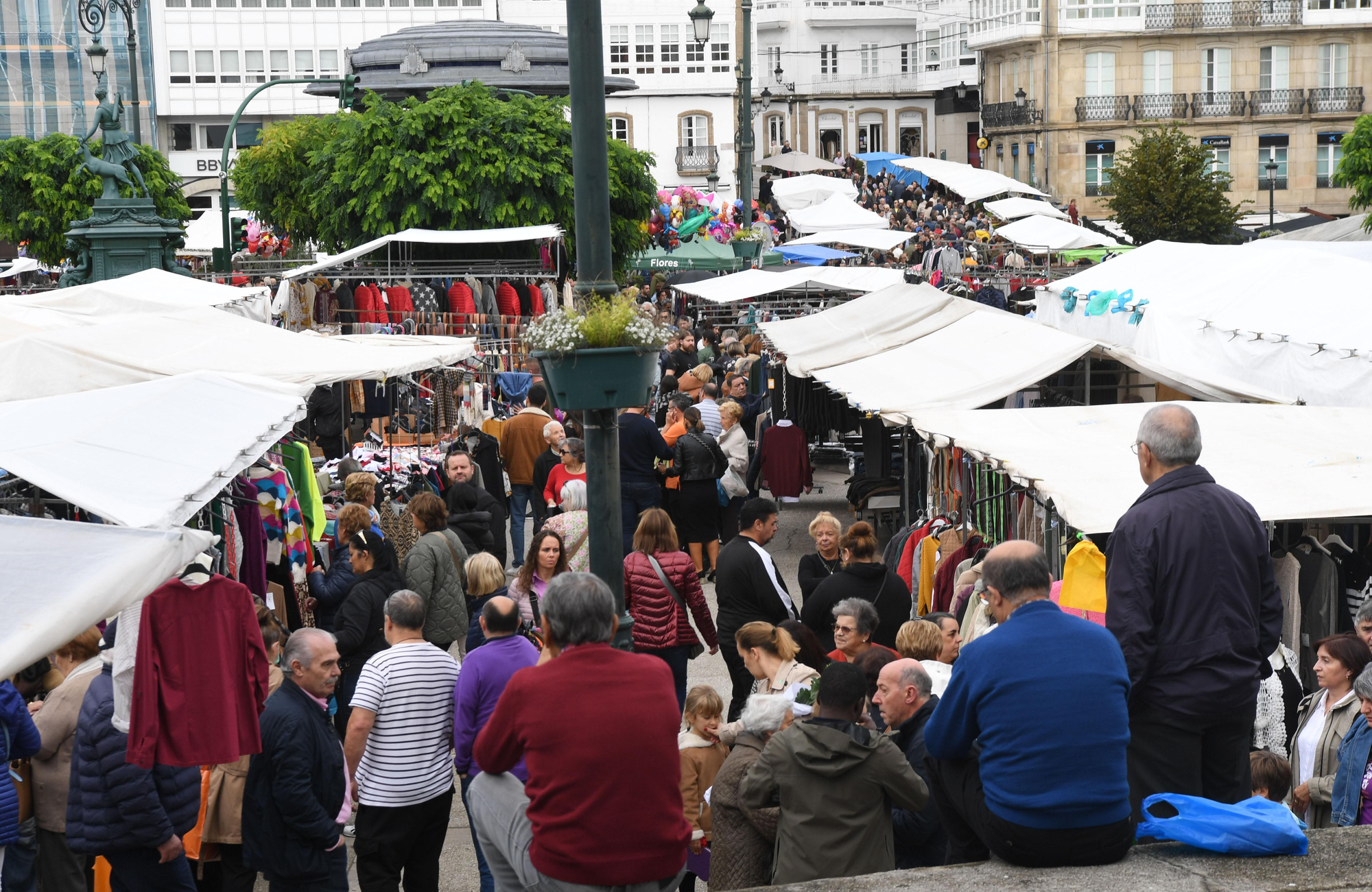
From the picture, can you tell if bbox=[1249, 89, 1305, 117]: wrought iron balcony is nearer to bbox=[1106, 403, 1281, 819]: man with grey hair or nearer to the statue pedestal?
the statue pedestal

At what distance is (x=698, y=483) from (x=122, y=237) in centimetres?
1070

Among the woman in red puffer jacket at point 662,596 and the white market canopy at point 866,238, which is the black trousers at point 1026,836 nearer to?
the woman in red puffer jacket at point 662,596

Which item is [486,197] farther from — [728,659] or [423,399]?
[728,659]

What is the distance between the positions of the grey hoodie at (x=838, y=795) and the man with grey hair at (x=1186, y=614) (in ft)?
2.60

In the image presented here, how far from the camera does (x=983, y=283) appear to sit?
89.6 feet

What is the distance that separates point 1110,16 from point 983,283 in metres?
33.6

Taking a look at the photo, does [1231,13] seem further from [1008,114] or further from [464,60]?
[464,60]

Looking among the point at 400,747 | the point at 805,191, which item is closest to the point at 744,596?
the point at 400,747

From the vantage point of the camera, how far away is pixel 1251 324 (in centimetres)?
1239

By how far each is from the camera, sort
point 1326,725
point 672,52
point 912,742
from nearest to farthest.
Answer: point 912,742, point 1326,725, point 672,52

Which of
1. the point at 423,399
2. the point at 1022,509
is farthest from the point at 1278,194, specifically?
the point at 1022,509

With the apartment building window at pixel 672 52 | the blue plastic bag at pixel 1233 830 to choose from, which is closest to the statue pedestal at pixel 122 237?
the blue plastic bag at pixel 1233 830

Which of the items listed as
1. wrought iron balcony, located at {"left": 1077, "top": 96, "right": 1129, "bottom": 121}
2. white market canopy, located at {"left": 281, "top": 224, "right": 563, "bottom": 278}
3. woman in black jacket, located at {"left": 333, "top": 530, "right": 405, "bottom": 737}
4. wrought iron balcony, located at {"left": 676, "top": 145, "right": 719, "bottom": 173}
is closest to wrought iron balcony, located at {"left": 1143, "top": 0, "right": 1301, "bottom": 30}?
wrought iron balcony, located at {"left": 1077, "top": 96, "right": 1129, "bottom": 121}

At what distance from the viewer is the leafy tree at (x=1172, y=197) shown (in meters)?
36.7
